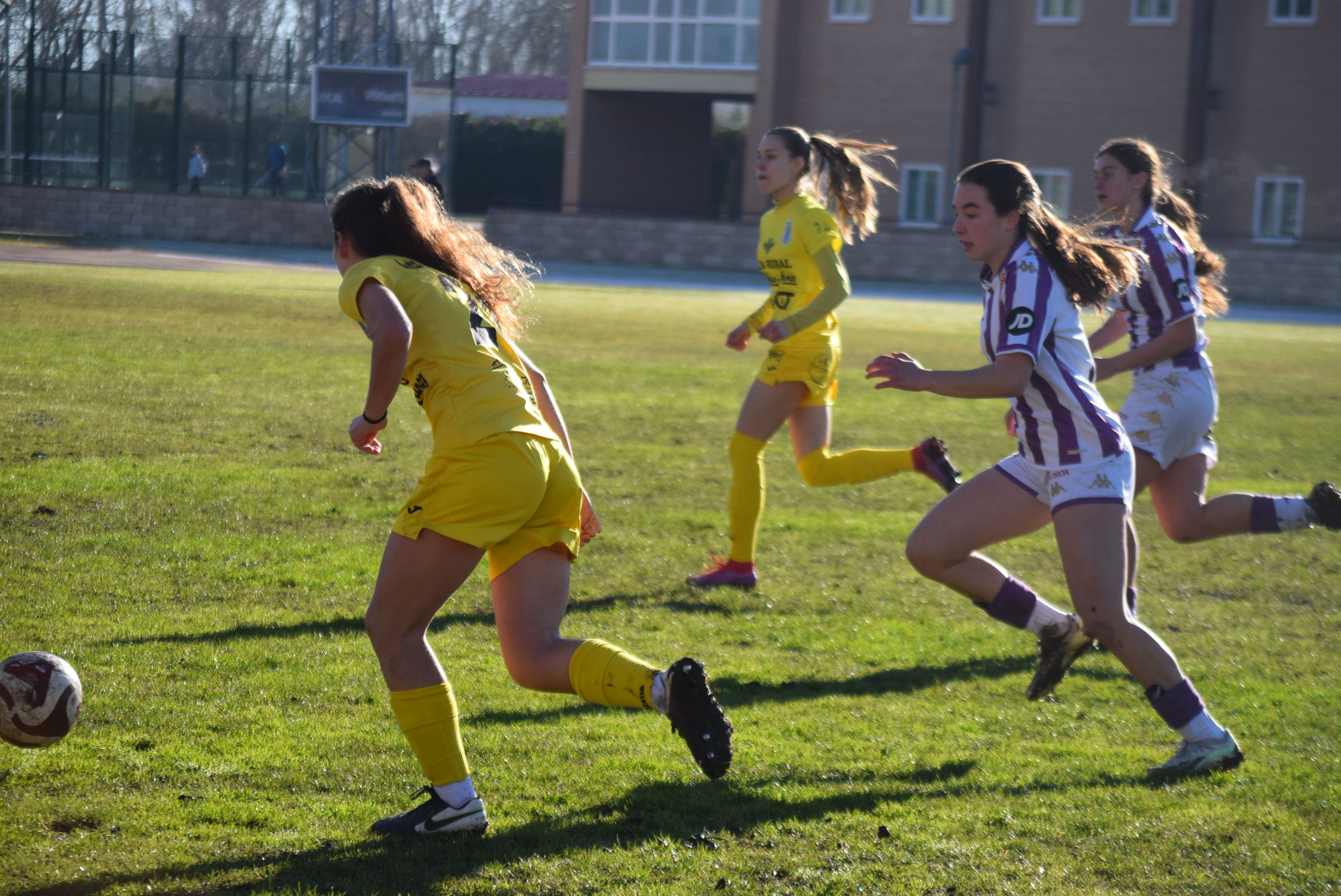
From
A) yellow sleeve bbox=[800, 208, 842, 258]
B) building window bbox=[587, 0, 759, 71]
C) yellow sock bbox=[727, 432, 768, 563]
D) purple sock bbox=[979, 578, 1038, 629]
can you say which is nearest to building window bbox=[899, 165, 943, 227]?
building window bbox=[587, 0, 759, 71]

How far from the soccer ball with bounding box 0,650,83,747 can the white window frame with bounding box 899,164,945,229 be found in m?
37.9

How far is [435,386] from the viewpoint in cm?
366

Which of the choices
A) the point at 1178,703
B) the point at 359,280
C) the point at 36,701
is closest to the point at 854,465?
the point at 1178,703

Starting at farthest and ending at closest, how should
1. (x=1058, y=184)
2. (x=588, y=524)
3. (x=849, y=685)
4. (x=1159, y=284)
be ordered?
1. (x=1058, y=184)
2. (x=1159, y=284)
3. (x=849, y=685)
4. (x=588, y=524)

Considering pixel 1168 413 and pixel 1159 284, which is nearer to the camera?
pixel 1159 284

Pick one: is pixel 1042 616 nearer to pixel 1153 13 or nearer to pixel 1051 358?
pixel 1051 358

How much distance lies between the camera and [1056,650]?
192 inches

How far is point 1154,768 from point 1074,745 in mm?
354

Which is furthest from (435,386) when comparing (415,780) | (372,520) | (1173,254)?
(372,520)

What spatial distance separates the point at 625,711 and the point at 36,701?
6.85 feet

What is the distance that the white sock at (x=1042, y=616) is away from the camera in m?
4.86

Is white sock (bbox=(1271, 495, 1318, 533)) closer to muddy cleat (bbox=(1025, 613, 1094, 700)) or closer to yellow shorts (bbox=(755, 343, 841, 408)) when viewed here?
muddy cleat (bbox=(1025, 613, 1094, 700))

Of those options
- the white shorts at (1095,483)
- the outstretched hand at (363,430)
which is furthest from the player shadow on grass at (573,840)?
the outstretched hand at (363,430)

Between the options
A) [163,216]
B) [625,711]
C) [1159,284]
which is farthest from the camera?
[163,216]
